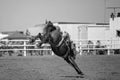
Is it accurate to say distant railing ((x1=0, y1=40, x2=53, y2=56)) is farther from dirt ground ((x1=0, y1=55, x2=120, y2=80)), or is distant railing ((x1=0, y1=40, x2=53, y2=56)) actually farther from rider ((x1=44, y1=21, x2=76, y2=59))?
rider ((x1=44, y1=21, x2=76, y2=59))

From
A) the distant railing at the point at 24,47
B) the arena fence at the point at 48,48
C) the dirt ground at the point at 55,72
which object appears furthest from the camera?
the arena fence at the point at 48,48

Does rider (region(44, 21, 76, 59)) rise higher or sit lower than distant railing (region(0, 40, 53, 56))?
higher

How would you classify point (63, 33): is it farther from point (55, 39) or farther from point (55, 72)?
point (55, 72)

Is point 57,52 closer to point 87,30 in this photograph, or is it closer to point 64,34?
point 64,34

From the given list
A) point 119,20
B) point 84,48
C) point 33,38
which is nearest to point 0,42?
point 84,48

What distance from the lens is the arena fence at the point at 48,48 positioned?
2609cm

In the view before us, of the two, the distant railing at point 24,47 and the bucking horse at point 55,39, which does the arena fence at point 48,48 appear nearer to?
the distant railing at point 24,47

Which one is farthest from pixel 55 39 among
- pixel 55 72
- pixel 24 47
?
pixel 24 47

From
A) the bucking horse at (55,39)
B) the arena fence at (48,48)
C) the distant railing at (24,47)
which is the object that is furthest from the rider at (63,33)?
the arena fence at (48,48)

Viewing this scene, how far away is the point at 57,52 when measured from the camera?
344 inches

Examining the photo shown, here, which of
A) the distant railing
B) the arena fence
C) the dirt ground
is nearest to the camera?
the dirt ground

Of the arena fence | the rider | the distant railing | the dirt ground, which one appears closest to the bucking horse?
the rider

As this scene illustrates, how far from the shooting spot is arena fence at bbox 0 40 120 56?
2609 cm

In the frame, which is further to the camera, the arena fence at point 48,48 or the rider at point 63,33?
the arena fence at point 48,48
